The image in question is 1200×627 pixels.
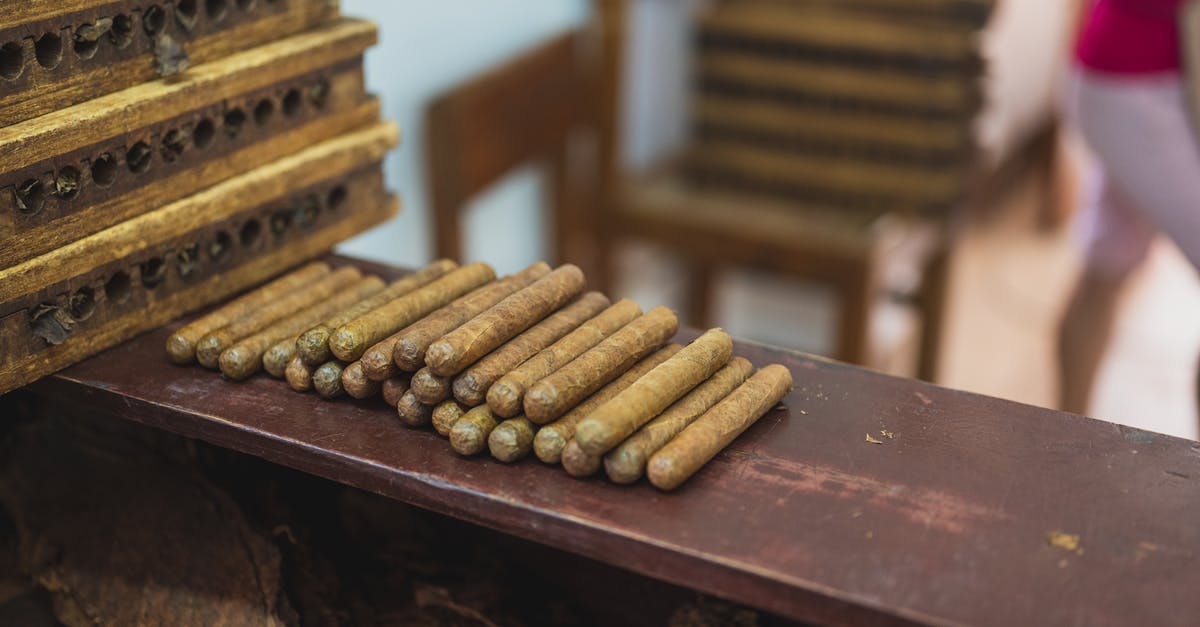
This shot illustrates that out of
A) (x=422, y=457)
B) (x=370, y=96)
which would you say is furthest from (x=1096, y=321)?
(x=422, y=457)

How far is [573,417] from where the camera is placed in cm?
144

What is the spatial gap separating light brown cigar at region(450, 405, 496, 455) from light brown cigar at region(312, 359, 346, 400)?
190 millimetres

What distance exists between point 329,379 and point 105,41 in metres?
0.55

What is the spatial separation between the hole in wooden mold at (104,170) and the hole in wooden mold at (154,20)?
186 mm

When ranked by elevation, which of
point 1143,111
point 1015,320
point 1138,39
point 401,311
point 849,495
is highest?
point 1138,39

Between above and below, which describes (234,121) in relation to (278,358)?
above

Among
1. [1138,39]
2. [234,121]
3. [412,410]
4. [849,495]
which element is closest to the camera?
[849,495]

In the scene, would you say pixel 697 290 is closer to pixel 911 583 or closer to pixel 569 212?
pixel 569 212

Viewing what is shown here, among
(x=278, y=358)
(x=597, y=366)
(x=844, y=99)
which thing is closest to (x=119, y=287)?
(x=278, y=358)

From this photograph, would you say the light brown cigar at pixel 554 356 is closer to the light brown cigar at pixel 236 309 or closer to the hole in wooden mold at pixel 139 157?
the light brown cigar at pixel 236 309

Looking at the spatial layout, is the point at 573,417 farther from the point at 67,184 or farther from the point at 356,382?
the point at 67,184

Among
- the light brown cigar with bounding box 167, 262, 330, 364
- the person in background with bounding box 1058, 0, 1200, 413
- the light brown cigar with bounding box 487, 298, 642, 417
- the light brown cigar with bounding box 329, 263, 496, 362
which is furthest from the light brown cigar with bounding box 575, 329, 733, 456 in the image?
the person in background with bounding box 1058, 0, 1200, 413

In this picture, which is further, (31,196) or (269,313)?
(269,313)

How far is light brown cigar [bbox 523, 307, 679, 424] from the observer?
1417 millimetres
